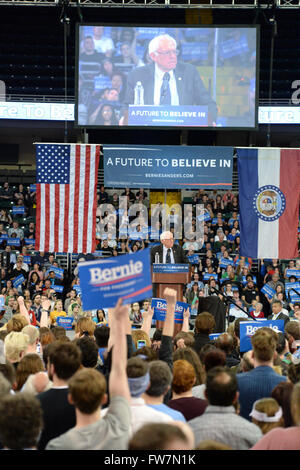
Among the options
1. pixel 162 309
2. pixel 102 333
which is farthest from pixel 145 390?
pixel 162 309

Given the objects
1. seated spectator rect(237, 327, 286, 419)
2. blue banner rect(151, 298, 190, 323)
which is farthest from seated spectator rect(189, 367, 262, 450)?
blue banner rect(151, 298, 190, 323)

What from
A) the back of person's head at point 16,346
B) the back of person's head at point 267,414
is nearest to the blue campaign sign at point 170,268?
the back of person's head at point 16,346

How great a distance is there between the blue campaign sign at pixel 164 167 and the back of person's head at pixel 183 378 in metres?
10.6

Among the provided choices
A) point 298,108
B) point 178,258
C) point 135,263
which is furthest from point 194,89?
point 135,263

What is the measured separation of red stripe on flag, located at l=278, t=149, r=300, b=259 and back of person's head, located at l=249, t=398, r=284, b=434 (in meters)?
10.4

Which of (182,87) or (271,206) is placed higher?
(182,87)

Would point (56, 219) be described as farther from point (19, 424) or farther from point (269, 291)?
point (19, 424)

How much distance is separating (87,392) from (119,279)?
81 centimetres

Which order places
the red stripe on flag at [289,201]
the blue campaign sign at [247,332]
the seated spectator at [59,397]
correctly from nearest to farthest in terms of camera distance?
the seated spectator at [59,397], the blue campaign sign at [247,332], the red stripe on flag at [289,201]

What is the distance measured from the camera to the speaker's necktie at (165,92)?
15.1 meters

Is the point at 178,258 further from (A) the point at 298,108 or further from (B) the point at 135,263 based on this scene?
(A) the point at 298,108

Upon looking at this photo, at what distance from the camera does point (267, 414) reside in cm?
390

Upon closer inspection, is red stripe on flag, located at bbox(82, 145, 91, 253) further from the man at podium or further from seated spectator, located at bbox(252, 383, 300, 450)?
seated spectator, located at bbox(252, 383, 300, 450)

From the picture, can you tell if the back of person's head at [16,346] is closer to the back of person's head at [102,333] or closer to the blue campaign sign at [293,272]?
the back of person's head at [102,333]
